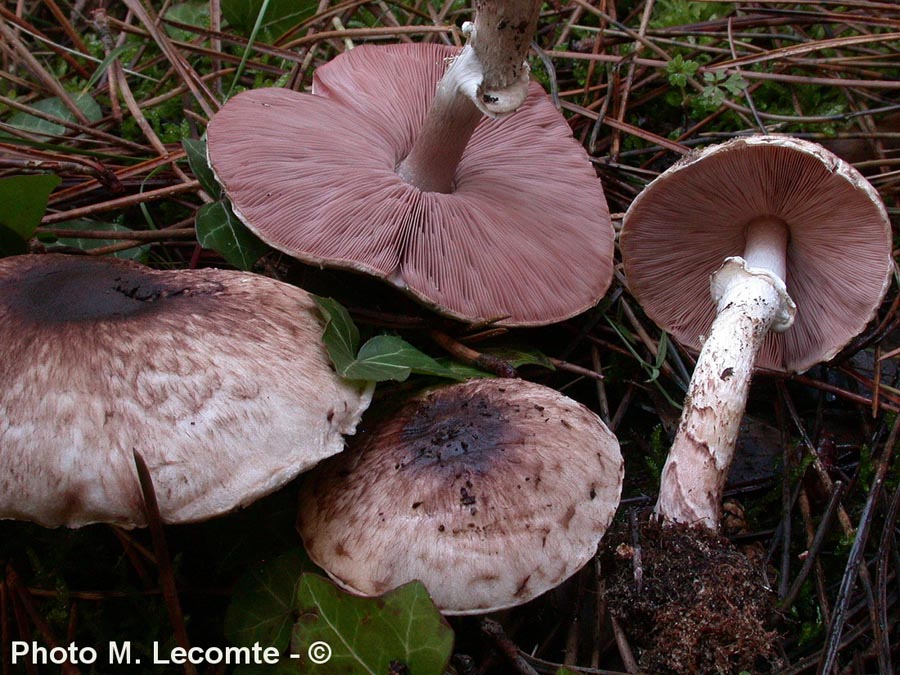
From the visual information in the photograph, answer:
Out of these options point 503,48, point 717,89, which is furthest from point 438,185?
point 717,89

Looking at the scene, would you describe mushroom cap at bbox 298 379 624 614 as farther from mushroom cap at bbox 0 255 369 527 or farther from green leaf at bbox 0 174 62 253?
green leaf at bbox 0 174 62 253

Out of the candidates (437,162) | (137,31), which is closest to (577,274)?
(437,162)

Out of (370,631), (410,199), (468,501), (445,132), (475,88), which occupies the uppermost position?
(475,88)

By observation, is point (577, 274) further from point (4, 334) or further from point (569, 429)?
point (4, 334)

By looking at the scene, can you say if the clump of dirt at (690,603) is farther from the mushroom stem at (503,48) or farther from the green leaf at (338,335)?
the mushroom stem at (503,48)

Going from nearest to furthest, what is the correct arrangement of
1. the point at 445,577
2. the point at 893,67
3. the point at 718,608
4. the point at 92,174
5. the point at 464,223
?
the point at 445,577 → the point at 718,608 → the point at 464,223 → the point at 92,174 → the point at 893,67

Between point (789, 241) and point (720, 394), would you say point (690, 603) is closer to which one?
point (720, 394)

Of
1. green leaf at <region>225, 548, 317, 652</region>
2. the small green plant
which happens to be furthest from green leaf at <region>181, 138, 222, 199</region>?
the small green plant
